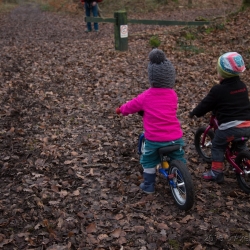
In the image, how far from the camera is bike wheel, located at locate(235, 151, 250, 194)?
4.38 meters

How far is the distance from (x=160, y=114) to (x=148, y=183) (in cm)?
102

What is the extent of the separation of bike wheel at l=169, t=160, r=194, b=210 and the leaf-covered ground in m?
0.15

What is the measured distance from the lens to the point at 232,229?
397 centimetres

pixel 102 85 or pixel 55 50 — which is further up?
pixel 55 50

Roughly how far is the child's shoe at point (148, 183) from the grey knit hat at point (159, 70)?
4.07ft

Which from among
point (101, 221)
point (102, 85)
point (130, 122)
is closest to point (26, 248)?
point (101, 221)

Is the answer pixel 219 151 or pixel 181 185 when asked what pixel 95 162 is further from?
pixel 219 151

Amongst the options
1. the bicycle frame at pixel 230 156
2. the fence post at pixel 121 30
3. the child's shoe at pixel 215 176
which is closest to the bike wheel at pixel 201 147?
the bicycle frame at pixel 230 156

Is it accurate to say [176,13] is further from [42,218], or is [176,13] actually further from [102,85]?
[42,218]

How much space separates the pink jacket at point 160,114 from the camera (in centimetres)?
430

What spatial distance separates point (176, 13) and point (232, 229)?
1866 centimetres

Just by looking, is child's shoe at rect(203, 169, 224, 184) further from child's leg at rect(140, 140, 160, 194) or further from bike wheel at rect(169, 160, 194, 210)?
child's leg at rect(140, 140, 160, 194)

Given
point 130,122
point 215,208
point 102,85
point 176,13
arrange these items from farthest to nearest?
1. point 176,13
2. point 102,85
3. point 130,122
4. point 215,208

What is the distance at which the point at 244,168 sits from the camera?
179 inches
